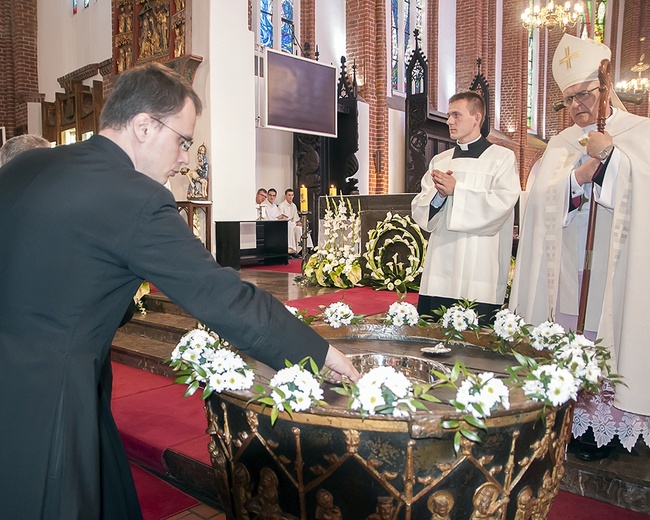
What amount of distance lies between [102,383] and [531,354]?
130 centimetres

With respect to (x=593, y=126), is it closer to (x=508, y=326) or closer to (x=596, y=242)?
(x=596, y=242)

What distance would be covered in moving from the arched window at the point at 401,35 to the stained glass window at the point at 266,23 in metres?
3.67

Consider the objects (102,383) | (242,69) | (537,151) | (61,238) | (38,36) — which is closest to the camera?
(61,238)

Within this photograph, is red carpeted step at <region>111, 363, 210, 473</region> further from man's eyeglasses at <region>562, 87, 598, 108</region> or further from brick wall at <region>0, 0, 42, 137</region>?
brick wall at <region>0, 0, 42, 137</region>

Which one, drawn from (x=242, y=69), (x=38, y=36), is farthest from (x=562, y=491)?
(x=38, y=36)

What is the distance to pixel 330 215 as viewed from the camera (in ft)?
21.8

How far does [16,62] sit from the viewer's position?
1288 centimetres

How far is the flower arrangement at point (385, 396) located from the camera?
4.09 ft

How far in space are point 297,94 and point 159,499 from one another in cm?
834

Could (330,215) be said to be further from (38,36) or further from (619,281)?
(38,36)

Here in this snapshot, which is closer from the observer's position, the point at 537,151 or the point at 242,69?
the point at 242,69

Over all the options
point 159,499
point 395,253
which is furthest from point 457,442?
point 395,253

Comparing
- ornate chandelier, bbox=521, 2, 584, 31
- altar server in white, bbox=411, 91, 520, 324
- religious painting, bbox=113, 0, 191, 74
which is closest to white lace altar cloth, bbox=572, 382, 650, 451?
altar server in white, bbox=411, 91, 520, 324

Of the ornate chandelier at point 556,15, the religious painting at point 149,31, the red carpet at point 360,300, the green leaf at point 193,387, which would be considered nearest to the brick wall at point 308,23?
the ornate chandelier at point 556,15
